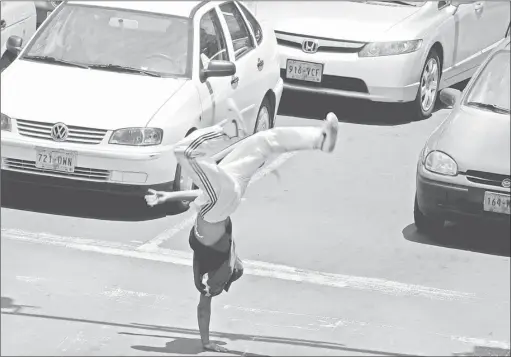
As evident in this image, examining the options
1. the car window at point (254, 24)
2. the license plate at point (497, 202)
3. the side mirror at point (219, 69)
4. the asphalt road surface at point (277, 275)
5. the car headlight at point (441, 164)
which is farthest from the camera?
the car window at point (254, 24)

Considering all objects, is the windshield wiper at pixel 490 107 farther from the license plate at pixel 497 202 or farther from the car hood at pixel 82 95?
the car hood at pixel 82 95

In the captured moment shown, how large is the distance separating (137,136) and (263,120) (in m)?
2.09

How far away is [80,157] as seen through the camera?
10516 mm

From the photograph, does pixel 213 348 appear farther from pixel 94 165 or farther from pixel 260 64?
pixel 260 64

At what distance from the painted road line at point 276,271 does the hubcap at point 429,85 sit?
4.55m

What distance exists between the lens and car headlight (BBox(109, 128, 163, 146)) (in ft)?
34.8

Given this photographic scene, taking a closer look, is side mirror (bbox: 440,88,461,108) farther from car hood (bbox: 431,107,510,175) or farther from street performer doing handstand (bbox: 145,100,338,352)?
street performer doing handstand (bbox: 145,100,338,352)

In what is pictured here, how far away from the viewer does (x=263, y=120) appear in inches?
493

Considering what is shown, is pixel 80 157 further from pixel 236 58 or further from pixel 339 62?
pixel 339 62

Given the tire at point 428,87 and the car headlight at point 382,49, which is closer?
the car headlight at point 382,49

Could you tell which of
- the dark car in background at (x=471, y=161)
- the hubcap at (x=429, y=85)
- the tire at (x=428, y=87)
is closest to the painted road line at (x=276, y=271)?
the dark car in background at (x=471, y=161)

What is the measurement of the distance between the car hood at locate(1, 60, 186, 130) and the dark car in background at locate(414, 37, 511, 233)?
2.00 meters

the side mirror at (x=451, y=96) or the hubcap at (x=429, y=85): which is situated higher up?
the side mirror at (x=451, y=96)

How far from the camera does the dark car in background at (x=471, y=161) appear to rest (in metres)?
9.83
